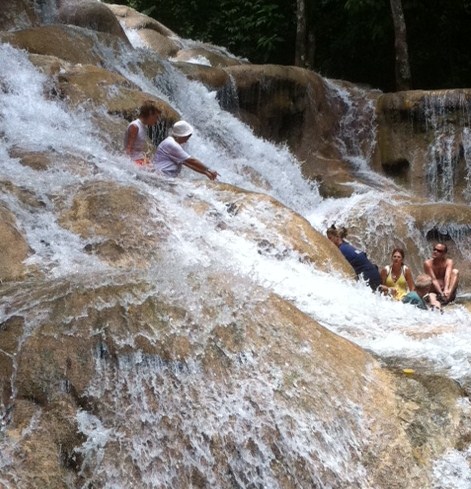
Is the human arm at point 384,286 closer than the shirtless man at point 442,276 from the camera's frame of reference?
Yes

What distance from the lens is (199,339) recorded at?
4.00m

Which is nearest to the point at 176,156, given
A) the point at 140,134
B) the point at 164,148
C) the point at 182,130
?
the point at 164,148

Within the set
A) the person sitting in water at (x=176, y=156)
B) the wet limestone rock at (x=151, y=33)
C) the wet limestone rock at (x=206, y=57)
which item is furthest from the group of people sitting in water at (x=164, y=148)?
the wet limestone rock at (x=151, y=33)

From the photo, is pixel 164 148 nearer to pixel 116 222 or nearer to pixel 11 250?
pixel 116 222

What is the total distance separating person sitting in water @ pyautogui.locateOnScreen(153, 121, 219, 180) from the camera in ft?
25.1

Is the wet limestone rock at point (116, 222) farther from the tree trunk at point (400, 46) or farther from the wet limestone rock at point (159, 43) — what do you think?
the wet limestone rock at point (159, 43)

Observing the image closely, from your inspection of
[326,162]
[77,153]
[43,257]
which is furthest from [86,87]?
[326,162]

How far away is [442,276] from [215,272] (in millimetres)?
4691

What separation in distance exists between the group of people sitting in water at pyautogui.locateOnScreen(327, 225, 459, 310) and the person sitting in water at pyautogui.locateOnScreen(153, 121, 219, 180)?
1566 millimetres

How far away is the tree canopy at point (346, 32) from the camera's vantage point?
17859 mm

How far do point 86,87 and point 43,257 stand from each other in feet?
15.0

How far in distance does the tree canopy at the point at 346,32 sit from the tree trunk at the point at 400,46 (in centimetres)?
171

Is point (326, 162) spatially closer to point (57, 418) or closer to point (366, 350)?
point (366, 350)

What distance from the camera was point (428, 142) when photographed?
45.8 ft
